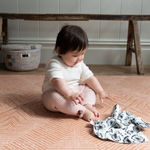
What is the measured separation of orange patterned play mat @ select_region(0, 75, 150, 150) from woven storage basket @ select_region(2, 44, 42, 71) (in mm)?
411

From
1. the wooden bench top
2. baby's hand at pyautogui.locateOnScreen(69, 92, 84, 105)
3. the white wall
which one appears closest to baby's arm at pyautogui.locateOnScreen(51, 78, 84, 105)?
baby's hand at pyautogui.locateOnScreen(69, 92, 84, 105)

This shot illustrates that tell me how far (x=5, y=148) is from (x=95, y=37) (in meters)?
1.67

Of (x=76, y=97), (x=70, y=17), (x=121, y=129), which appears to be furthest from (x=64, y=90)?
(x=70, y=17)

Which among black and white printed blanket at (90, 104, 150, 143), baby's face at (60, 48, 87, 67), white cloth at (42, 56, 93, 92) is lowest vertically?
black and white printed blanket at (90, 104, 150, 143)

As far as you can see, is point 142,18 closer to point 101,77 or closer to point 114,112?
point 101,77

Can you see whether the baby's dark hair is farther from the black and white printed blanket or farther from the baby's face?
the black and white printed blanket

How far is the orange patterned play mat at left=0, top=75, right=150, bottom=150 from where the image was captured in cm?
63

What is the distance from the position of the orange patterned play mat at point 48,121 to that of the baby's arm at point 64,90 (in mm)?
106

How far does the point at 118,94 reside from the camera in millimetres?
1136

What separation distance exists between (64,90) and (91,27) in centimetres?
141

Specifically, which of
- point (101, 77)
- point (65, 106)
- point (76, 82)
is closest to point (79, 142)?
point (65, 106)

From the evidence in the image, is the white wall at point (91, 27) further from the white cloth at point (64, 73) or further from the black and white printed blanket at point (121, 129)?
the black and white printed blanket at point (121, 129)

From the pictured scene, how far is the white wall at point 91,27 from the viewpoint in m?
2.00

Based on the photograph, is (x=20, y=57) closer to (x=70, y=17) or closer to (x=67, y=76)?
(x=70, y=17)
